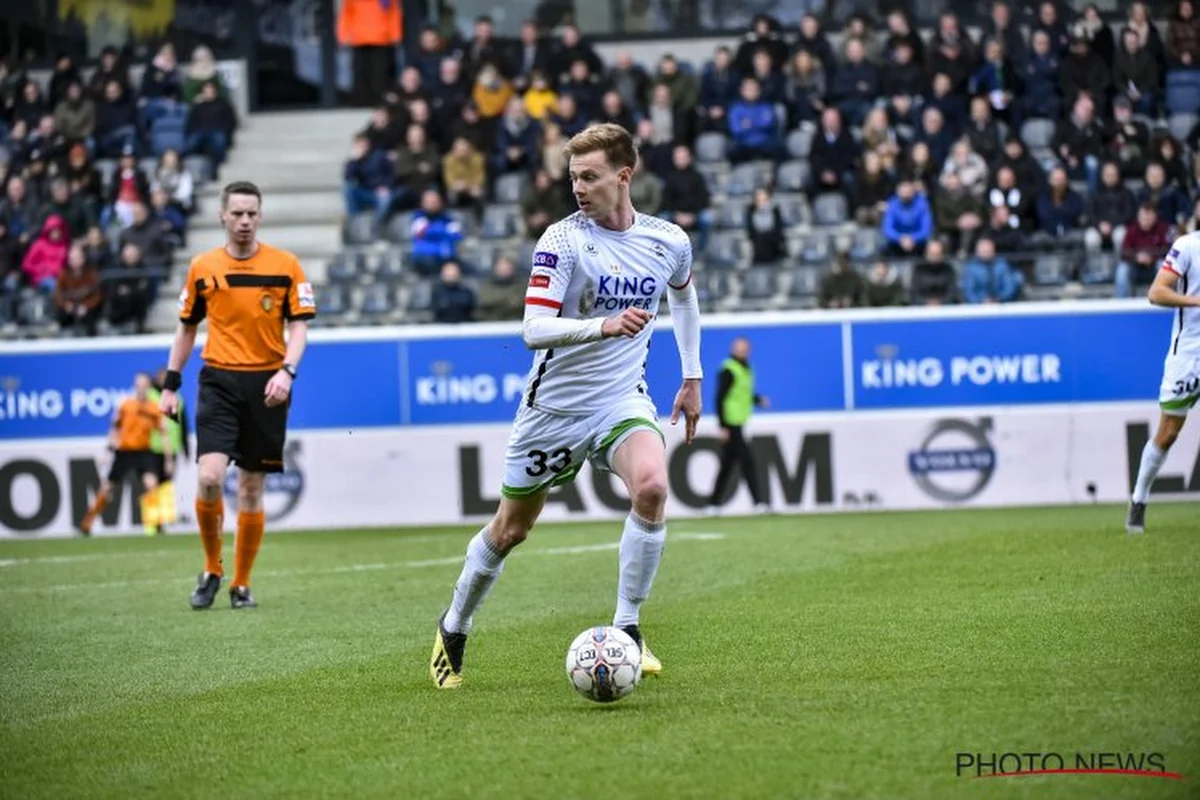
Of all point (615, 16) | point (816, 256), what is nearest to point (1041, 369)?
point (816, 256)

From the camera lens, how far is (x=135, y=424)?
73.7ft

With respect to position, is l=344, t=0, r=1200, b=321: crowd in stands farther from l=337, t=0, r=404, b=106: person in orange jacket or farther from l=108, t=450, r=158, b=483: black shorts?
l=108, t=450, r=158, b=483: black shorts

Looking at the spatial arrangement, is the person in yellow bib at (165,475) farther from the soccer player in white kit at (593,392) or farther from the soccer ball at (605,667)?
the soccer ball at (605,667)

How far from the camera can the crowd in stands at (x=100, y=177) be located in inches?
985

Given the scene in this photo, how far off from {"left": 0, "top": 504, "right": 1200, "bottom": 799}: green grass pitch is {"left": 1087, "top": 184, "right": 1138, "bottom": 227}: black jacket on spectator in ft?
28.1

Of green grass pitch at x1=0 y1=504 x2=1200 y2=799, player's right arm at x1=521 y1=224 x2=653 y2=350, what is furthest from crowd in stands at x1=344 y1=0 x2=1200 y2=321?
player's right arm at x1=521 y1=224 x2=653 y2=350

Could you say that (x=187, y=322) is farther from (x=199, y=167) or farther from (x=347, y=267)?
(x=199, y=167)

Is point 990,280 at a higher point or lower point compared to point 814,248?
lower

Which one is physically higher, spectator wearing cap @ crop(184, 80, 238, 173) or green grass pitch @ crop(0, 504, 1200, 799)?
spectator wearing cap @ crop(184, 80, 238, 173)

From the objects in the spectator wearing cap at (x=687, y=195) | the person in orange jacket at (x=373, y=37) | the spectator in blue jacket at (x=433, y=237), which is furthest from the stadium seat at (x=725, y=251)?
the person in orange jacket at (x=373, y=37)

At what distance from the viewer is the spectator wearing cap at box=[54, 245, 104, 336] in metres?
24.8

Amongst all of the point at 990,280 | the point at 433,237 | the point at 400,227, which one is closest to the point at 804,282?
the point at 990,280

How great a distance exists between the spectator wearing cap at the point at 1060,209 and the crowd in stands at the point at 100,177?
10.9 meters

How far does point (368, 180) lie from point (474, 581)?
63.8 feet
